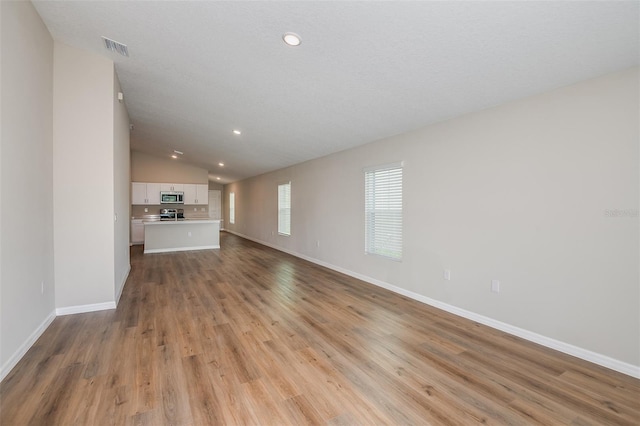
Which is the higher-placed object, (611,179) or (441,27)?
(441,27)

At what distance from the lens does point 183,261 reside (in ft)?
20.8

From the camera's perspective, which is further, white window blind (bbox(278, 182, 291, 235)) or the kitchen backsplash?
the kitchen backsplash

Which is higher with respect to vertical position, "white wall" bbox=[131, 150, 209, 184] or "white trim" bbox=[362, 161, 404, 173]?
"white wall" bbox=[131, 150, 209, 184]

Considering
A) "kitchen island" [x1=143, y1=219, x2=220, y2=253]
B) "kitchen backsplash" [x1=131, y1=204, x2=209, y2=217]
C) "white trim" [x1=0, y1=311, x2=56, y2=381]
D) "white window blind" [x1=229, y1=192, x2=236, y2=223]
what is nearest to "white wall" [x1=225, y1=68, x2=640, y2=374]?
"white trim" [x1=0, y1=311, x2=56, y2=381]

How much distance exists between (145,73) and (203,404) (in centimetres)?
360

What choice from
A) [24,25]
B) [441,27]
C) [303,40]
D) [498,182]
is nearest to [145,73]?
[24,25]

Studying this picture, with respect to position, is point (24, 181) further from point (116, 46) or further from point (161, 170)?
point (161, 170)

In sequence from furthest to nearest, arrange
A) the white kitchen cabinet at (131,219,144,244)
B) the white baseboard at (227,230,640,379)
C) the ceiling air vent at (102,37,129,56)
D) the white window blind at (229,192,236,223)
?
the white window blind at (229,192,236,223)
the white kitchen cabinet at (131,219,144,244)
the ceiling air vent at (102,37,129,56)
the white baseboard at (227,230,640,379)

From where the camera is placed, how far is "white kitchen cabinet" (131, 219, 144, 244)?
891 cm

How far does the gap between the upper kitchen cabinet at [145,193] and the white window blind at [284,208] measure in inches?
164

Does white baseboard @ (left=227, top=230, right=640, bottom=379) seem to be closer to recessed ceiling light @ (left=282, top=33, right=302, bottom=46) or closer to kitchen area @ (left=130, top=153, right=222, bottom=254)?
recessed ceiling light @ (left=282, top=33, right=302, bottom=46)

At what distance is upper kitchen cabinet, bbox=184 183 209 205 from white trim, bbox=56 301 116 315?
676cm

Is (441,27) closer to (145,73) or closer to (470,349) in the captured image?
(470,349)

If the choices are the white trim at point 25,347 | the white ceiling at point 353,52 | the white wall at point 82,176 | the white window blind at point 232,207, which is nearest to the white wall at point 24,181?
the white trim at point 25,347
